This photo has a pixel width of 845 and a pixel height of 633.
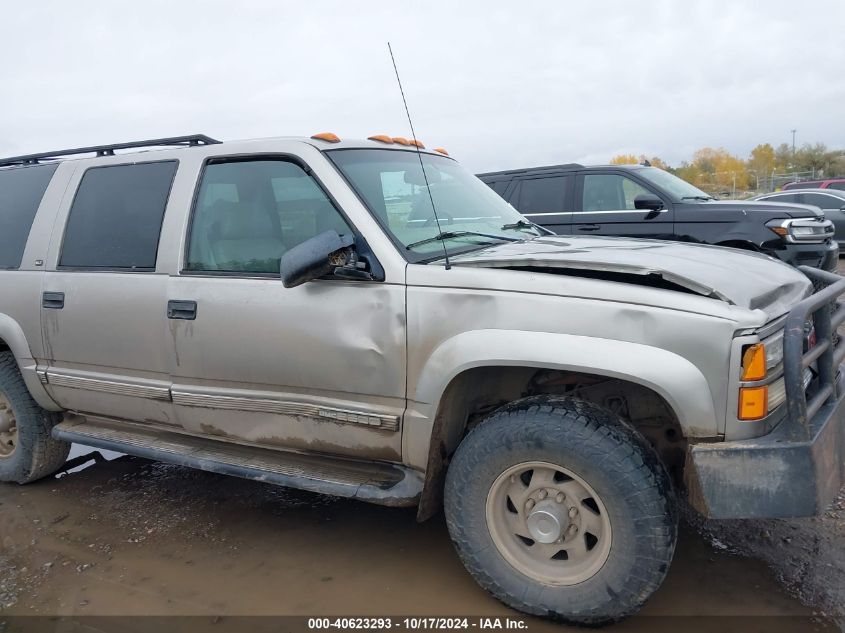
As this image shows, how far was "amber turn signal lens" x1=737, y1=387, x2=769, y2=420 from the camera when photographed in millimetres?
2328

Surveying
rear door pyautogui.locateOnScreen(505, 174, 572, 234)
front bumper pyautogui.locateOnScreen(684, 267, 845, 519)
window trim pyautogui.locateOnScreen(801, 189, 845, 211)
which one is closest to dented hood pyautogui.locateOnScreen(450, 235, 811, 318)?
front bumper pyautogui.locateOnScreen(684, 267, 845, 519)

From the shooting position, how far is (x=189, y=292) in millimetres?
3322

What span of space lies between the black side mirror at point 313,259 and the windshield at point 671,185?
5.73 m

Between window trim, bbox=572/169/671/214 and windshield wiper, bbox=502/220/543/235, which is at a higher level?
window trim, bbox=572/169/671/214

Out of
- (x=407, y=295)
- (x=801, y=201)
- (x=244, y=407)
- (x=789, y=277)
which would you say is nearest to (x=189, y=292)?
(x=244, y=407)

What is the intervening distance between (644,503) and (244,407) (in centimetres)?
184

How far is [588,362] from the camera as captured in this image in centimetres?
245

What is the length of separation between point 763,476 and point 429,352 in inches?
50.6

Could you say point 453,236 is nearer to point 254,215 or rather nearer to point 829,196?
point 254,215

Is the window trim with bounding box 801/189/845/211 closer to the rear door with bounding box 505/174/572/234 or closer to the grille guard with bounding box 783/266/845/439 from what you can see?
the rear door with bounding box 505/174/572/234

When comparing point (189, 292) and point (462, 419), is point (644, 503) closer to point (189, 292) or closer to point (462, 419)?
point (462, 419)

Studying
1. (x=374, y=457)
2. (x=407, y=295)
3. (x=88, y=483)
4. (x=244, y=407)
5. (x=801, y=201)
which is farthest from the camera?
(x=801, y=201)

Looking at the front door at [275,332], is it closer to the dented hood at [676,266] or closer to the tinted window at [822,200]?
the dented hood at [676,266]

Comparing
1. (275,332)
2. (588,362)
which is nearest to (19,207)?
(275,332)
